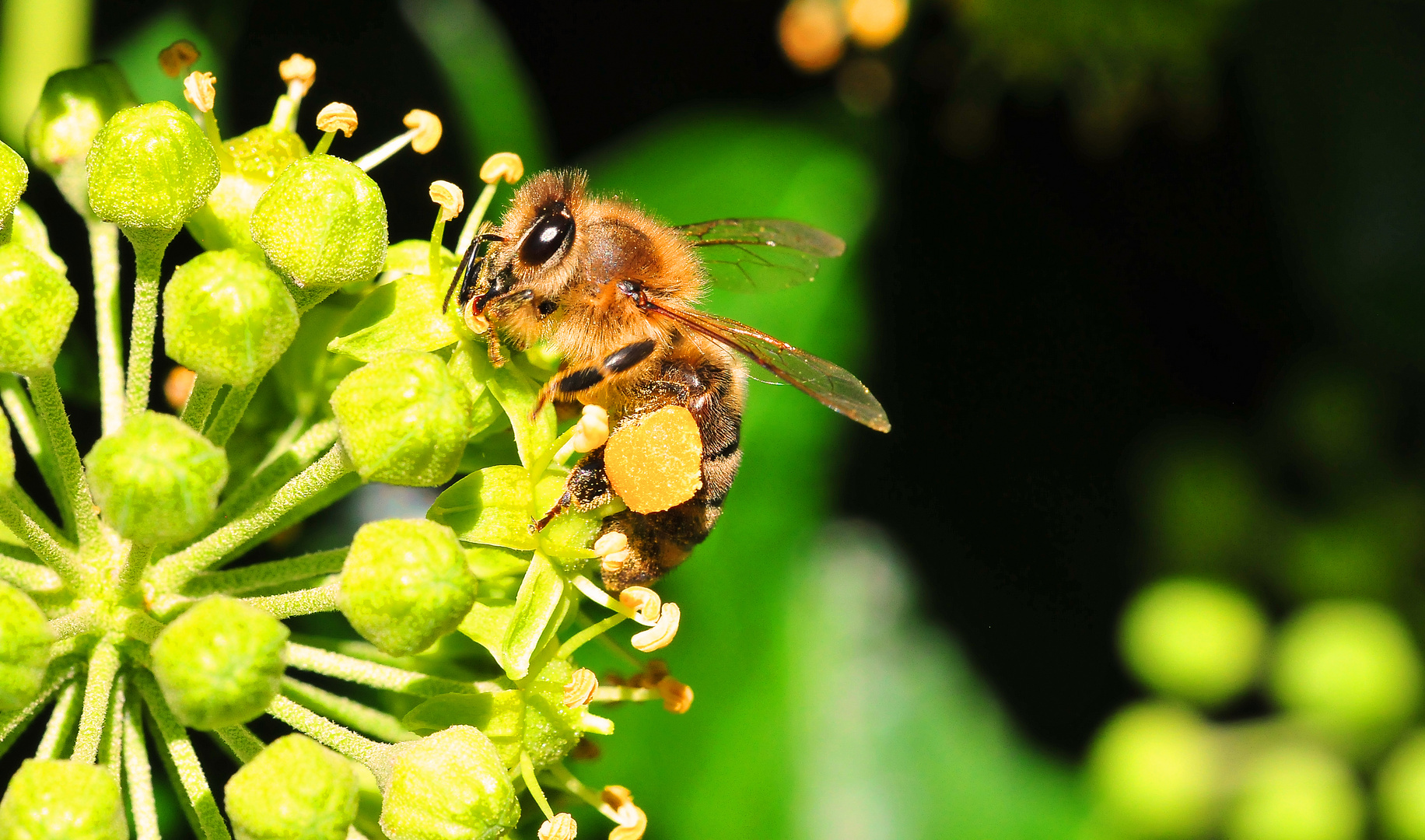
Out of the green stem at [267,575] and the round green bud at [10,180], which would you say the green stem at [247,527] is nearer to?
the green stem at [267,575]

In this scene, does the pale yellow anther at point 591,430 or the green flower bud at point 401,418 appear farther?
the pale yellow anther at point 591,430

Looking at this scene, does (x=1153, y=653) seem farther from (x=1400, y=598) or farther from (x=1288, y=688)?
(x=1400, y=598)

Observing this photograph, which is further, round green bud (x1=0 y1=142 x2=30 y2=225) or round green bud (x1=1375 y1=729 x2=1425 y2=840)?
round green bud (x1=1375 y1=729 x2=1425 y2=840)

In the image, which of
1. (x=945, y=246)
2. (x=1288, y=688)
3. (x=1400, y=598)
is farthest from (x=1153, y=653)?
(x=945, y=246)

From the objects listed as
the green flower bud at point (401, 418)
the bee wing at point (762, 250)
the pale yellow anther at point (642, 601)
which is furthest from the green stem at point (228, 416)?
the bee wing at point (762, 250)

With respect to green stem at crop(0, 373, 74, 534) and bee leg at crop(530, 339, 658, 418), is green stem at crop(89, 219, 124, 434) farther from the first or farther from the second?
bee leg at crop(530, 339, 658, 418)

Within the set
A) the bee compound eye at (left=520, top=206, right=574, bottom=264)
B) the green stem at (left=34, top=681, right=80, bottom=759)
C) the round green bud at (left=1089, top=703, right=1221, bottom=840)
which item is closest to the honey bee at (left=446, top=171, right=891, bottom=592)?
the bee compound eye at (left=520, top=206, right=574, bottom=264)

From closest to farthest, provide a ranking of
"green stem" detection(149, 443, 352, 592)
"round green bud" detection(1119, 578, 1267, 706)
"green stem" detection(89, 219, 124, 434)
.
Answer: "green stem" detection(149, 443, 352, 592) < "green stem" detection(89, 219, 124, 434) < "round green bud" detection(1119, 578, 1267, 706)
